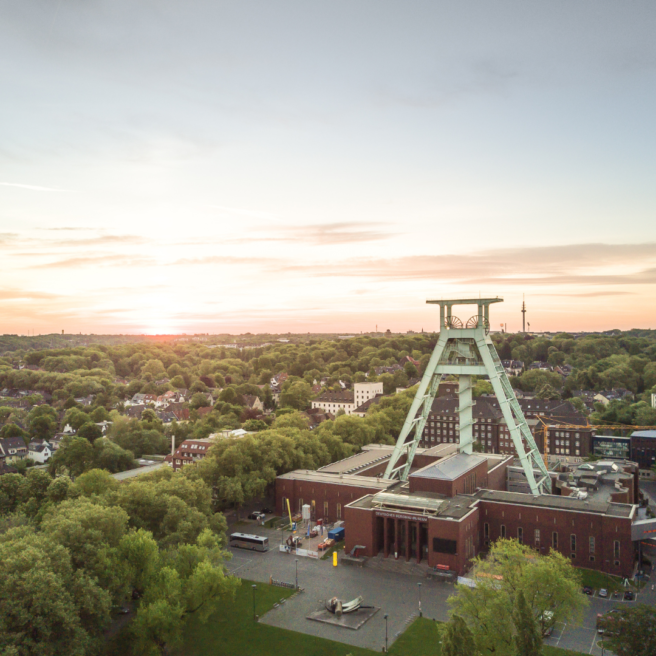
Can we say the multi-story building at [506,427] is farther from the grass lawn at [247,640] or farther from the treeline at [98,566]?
the grass lawn at [247,640]

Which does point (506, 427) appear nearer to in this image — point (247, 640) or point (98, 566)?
point (247, 640)

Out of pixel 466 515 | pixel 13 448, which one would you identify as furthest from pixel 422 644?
pixel 13 448

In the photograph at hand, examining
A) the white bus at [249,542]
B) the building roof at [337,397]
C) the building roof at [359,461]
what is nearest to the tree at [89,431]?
the building roof at [359,461]

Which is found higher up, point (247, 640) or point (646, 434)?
point (646, 434)

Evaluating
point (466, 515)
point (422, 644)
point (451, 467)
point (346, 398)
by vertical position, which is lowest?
point (422, 644)

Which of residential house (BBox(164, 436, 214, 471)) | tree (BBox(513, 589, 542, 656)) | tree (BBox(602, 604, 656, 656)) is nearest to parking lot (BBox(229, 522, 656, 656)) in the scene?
tree (BBox(602, 604, 656, 656))

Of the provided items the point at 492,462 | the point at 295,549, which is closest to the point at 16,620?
the point at 295,549

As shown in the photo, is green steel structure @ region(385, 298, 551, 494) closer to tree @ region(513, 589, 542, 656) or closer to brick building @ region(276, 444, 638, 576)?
brick building @ region(276, 444, 638, 576)
